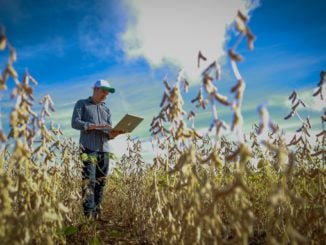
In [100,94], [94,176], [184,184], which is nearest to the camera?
[184,184]

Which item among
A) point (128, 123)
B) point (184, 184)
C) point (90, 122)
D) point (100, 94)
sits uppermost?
point (100, 94)

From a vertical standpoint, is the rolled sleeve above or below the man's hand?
above

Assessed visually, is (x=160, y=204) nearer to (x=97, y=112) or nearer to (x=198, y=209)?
(x=198, y=209)

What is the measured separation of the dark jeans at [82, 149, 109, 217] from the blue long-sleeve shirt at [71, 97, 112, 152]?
109 mm

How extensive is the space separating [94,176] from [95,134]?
593mm

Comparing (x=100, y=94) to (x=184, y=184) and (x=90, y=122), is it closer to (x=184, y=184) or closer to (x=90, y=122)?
(x=90, y=122)

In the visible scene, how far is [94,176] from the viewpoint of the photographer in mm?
5129

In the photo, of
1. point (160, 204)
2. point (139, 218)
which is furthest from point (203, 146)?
point (160, 204)

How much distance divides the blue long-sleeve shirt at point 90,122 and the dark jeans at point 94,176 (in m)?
0.11

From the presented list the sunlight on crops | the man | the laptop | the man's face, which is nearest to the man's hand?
the man

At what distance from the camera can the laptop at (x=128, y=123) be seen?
4715mm

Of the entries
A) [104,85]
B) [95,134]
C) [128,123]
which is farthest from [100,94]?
[128,123]

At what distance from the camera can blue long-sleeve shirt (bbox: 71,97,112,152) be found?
525 centimetres

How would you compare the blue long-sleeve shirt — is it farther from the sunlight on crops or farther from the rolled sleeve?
the sunlight on crops
